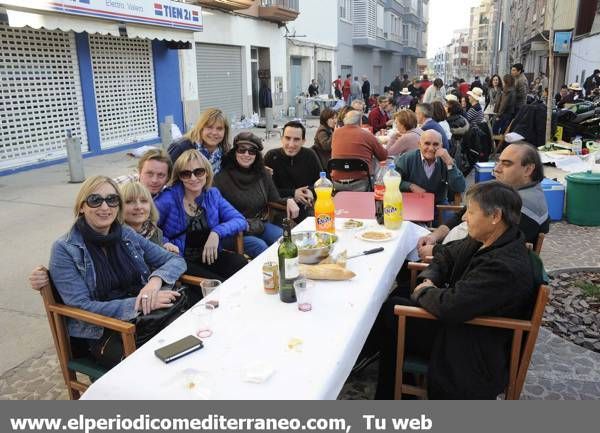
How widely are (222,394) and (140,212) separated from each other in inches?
67.0

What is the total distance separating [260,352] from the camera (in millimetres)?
1898

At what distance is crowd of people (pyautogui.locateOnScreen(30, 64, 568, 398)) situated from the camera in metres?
2.31

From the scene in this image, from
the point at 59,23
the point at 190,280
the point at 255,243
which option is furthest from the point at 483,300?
the point at 59,23

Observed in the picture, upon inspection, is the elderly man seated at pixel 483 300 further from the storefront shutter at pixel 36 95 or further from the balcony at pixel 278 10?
the balcony at pixel 278 10

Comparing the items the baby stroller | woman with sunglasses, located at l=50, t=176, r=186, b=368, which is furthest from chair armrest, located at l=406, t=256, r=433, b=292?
the baby stroller

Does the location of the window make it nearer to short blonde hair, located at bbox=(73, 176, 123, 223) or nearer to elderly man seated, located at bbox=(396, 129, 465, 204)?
elderly man seated, located at bbox=(396, 129, 465, 204)

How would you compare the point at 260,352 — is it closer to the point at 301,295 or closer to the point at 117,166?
the point at 301,295

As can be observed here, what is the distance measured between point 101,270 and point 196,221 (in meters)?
1.13

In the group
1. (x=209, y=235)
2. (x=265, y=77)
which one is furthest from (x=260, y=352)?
(x=265, y=77)

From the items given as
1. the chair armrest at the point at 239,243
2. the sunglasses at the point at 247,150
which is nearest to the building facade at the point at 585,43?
the sunglasses at the point at 247,150

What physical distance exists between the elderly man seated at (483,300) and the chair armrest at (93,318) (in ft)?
4.50

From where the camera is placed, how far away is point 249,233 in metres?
4.27

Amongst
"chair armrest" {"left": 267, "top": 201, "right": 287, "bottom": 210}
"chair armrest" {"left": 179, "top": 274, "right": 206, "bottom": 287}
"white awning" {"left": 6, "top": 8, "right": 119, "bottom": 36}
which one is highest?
"white awning" {"left": 6, "top": 8, "right": 119, "bottom": 36}

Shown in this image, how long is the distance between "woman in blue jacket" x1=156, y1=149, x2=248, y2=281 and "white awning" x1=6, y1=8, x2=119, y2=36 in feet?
24.3
